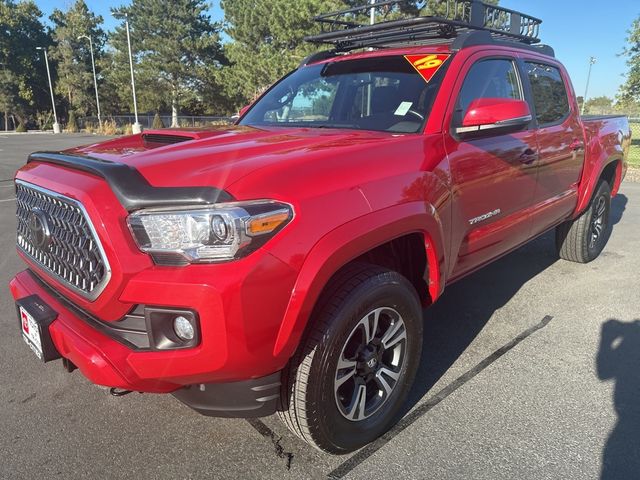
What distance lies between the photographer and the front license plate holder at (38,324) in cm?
209

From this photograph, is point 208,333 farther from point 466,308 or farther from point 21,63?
point 21,63

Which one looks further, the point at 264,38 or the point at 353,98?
the point at 264,38

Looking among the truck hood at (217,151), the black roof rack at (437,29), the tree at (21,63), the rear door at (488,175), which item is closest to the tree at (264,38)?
the black roof rack at (437,29)

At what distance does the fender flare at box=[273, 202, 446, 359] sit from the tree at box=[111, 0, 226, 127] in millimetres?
47375

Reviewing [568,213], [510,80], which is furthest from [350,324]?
[568,213]

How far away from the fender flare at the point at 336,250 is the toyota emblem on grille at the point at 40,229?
3.90ft

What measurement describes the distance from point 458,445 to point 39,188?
2318 millimetres

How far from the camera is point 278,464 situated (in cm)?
225

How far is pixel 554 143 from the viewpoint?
149 inches

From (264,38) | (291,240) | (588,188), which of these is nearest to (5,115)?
(264,38)

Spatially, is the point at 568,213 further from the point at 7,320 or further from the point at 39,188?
the point at 7,320

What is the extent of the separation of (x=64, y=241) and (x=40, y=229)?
0.25 meters

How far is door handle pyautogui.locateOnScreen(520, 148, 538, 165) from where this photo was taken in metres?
3.34

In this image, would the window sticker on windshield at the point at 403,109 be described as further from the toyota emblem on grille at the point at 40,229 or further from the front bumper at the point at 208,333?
the toyota emblem on grille at the point at 40,229
